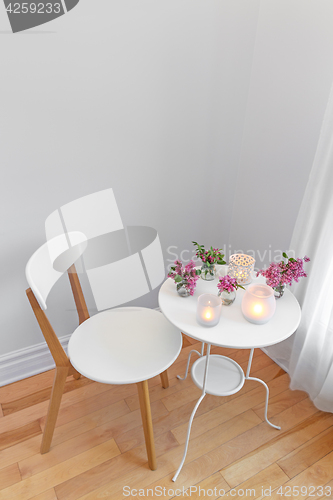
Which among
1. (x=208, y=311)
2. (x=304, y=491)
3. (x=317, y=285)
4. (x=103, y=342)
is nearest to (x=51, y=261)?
(x=103, y=342)

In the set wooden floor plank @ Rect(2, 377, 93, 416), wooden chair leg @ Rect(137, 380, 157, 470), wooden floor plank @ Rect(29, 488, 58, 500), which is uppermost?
wooden chair leg @ Rect(137, 380, 157, 470)

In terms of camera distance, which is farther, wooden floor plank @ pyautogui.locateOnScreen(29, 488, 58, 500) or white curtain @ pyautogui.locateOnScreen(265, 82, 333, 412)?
white curtain @ pyautogui.locateOnScreen(265, 82, 333, 412)

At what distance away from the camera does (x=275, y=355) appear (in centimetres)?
188

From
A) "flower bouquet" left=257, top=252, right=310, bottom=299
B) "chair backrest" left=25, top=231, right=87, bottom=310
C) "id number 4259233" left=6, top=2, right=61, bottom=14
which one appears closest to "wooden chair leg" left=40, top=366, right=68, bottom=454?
"chair backrest" left=25, top=231, right=87, bottom=310

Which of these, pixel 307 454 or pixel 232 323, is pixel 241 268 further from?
pixel 307 454

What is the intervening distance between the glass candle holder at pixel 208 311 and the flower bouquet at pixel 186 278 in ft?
0.41

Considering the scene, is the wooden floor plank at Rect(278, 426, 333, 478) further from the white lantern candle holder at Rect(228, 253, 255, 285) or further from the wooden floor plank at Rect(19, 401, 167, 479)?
the white lantern candle holder at Rect(228, 253, 255, 285)

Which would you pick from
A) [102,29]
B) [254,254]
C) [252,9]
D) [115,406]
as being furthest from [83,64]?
[115,406]

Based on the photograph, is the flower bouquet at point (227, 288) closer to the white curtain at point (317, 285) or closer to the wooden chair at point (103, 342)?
the wooden chair at point (103, 342)

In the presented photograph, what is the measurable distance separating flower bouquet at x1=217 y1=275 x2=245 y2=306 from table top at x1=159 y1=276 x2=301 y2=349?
3cm

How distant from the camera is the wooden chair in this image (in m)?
1.21

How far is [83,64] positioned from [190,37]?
52 centimetres

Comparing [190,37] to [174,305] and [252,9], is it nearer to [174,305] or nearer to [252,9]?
[252,9]

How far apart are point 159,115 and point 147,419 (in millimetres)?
1306
